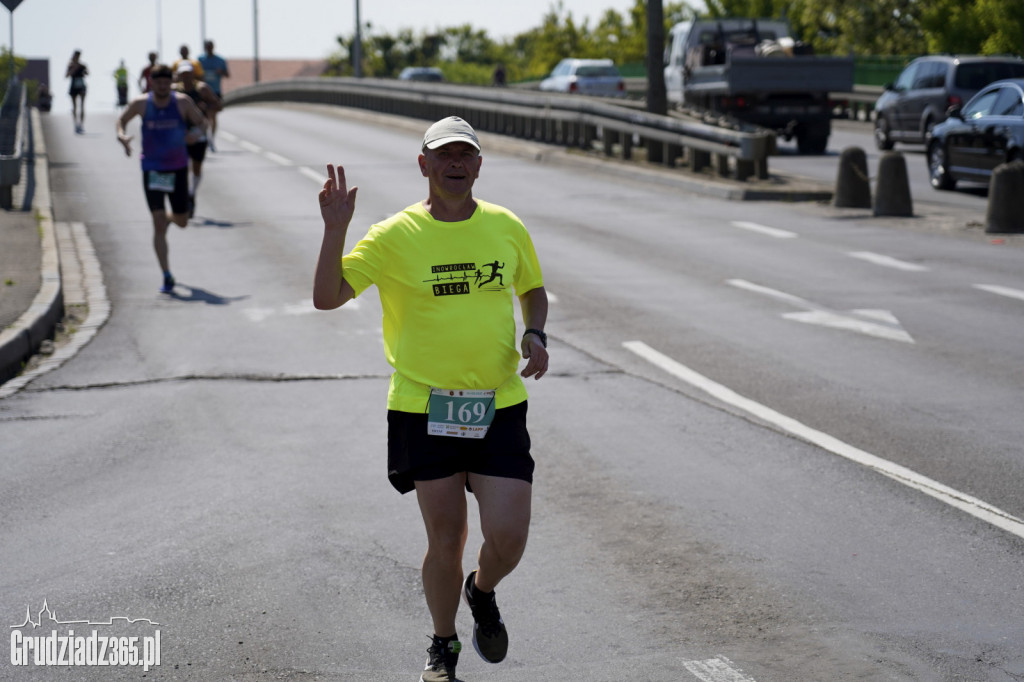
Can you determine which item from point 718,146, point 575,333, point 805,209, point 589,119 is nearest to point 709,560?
point 575,333

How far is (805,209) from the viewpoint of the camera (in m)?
20.2

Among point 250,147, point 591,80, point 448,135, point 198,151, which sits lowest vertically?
point 250,147

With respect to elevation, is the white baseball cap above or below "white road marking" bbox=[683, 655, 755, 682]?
above

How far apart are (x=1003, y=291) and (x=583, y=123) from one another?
15825mm

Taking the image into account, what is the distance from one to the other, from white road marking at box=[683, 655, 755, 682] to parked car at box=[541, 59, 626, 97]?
156 ft

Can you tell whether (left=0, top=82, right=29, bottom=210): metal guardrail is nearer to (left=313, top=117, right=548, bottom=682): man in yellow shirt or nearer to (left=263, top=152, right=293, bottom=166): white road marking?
(left=263, top=152, right=293, bottom=166): white road marking

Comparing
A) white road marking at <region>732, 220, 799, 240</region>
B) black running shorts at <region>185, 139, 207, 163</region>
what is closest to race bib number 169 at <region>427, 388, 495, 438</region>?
white road marking at <region>732, 220, 799, 240</region>

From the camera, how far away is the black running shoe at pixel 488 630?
15.4 feet

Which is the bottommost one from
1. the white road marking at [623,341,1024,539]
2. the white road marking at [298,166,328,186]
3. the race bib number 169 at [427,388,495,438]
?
the white road marking at [623,341,1024,539]

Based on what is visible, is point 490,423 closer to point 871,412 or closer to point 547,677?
point 547,677

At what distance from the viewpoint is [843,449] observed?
7.83m

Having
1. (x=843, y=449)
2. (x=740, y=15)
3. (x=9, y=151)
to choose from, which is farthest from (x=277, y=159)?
(x=740, y=15)

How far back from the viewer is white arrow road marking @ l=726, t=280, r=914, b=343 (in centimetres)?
1133

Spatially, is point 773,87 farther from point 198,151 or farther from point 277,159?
point 198,151
